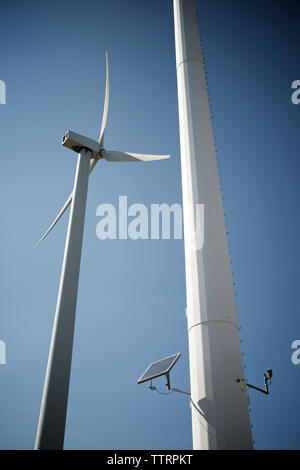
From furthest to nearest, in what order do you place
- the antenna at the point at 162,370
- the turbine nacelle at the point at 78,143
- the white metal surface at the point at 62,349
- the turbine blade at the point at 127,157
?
1. the turbine blade at the point at 127,157
2. the turbine nacelle at the point at 78,143
3. the antenna at the point at 162,370
4. the white metal surface at the point at 62,349

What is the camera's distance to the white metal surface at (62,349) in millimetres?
8852

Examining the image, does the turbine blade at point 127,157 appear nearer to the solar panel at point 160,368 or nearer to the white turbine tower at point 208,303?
the white turbine tower at point 208,303

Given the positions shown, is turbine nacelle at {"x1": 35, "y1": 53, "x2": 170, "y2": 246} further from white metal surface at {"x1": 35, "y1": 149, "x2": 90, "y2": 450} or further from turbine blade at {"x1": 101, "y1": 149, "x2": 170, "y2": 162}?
white metal surface at {"x1": 35, "y1": 149, "x2": 90, "y2": 450}

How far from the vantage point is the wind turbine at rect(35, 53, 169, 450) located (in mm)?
8891

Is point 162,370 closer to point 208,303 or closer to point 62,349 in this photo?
point 208,303

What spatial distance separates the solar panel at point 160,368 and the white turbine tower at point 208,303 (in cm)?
92

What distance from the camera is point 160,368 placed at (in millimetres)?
11266

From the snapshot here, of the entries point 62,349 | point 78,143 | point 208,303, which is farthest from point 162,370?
point 78,143

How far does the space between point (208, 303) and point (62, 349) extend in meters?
4.38

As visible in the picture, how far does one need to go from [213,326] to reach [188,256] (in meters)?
2.61

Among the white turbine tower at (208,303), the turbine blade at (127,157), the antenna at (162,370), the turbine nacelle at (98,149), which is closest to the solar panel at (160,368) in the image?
the antenna at (162,370)
